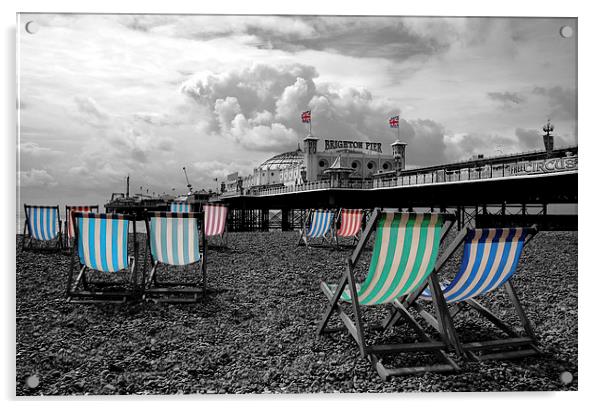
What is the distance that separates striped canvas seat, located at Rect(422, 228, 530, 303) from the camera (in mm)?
2609

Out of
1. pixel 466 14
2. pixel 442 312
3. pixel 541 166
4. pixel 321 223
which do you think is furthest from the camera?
pixel 541 166

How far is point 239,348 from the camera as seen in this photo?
3021 mm

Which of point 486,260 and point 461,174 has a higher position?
point 461,174

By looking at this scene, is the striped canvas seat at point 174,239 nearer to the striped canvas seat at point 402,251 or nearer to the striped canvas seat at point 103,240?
the striped canvas seat at point 103,240

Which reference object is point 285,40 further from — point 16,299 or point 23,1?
point 16,299

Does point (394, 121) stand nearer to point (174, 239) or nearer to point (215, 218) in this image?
point (174, 239)

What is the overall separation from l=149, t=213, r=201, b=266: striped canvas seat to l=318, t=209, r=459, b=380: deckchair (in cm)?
228

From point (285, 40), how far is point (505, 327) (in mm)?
2905

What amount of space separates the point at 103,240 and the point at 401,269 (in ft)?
9.71

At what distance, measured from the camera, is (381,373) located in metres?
2.59

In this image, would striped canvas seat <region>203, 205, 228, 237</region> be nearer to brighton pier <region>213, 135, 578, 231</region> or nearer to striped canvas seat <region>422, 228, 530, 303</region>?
brighton pier <region>213, 135, 578, 231</region>

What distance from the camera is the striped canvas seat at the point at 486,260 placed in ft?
8.56

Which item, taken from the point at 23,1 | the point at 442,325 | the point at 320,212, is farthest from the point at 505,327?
the point at 320,212

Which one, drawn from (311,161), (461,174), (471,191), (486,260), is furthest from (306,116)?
(311,161)
